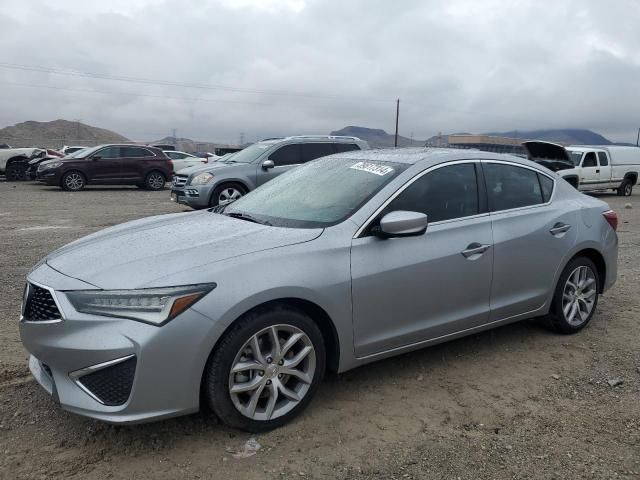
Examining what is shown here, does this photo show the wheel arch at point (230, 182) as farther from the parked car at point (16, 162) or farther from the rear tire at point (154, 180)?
the parked car at point (16, 162)

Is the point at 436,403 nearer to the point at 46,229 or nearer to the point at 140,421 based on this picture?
the point at 140,421

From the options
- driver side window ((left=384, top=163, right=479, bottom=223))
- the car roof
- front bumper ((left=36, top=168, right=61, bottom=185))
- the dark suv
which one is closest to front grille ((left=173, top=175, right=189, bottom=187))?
the dark suv

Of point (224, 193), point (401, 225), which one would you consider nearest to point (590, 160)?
point (224, 193)

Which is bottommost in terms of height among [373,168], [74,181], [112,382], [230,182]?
[112,382]

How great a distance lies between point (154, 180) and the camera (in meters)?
19.2

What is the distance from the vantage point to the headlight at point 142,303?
8.85ft

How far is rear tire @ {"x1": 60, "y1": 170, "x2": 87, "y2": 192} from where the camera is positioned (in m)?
17.6

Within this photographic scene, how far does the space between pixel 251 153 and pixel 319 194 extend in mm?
8419

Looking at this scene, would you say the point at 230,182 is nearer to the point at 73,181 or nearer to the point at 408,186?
the point at 408,186

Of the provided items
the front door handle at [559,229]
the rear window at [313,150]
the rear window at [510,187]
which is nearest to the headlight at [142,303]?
the rear window at [510,187]

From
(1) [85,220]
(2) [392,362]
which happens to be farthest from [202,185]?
(2) [392,362]

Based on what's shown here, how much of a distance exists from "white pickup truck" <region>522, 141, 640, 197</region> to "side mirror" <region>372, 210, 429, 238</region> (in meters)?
14.5

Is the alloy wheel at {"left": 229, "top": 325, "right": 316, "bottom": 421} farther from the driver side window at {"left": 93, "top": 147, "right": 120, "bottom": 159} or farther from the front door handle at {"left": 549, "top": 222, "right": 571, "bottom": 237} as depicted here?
the driver side window at {"left": 93, "top": 147, "right": 120, "bottom": 159}

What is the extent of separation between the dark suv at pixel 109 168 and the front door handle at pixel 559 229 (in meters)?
16.6
